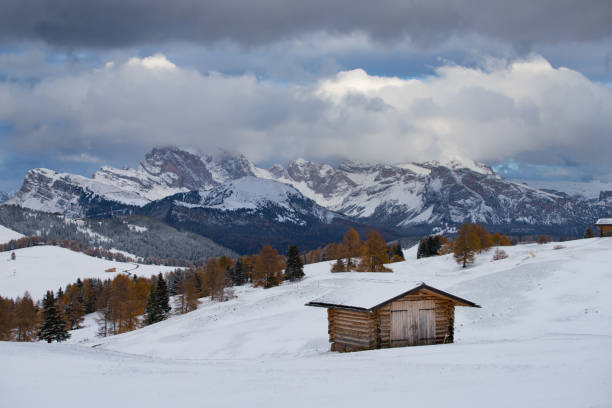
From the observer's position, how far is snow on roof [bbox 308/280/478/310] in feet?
93.5

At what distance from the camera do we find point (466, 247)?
289 ft

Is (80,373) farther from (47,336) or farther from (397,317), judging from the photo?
(47,336)

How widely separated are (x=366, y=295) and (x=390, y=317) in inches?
86.9

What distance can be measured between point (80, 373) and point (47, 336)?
59246 mm

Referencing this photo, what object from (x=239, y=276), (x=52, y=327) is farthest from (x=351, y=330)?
(x=239, y=276)

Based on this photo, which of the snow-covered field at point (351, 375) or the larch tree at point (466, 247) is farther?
the larch tree at point (466, 247)

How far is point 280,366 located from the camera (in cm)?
2175

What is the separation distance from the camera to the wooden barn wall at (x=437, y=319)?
28484 mm

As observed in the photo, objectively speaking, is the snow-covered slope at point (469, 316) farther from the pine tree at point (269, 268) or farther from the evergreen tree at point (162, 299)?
the pine tree at point (269, 268)

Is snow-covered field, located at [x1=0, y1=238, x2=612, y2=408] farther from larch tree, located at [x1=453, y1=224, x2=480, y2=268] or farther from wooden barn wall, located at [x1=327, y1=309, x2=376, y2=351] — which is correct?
larch tree, located at [x1=453, y1=224, x2=480, y2=268]

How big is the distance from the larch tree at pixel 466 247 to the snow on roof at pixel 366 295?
6054 cm

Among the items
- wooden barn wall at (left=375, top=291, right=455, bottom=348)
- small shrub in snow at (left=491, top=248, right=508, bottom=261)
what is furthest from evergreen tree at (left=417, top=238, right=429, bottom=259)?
wooden barn wall at (left=375, top=291, right=455, bottom=348)

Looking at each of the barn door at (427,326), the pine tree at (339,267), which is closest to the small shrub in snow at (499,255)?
the pine tree at (339,267)

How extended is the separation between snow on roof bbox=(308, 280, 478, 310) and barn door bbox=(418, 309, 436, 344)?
1531 mm
